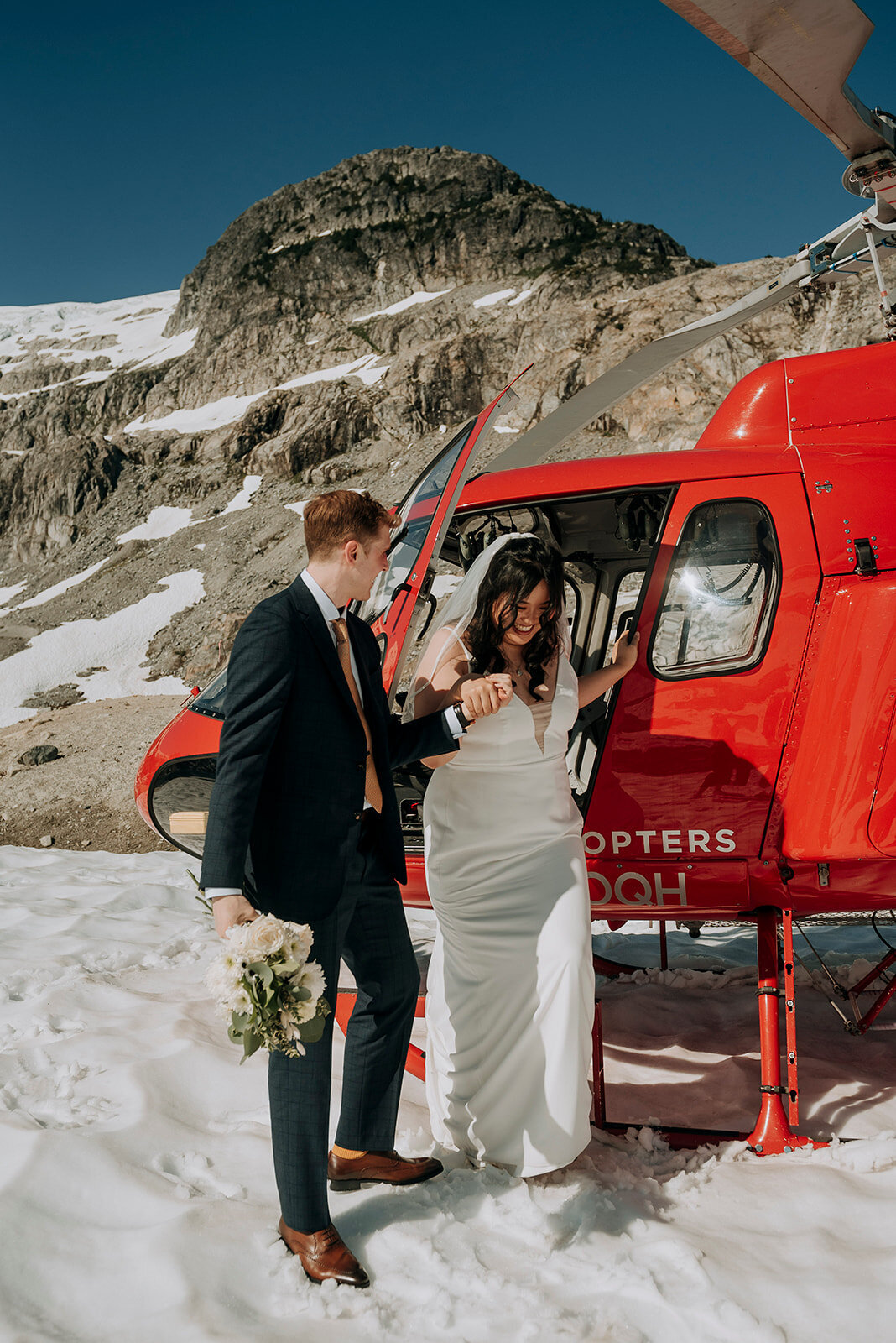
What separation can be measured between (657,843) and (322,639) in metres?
1.69

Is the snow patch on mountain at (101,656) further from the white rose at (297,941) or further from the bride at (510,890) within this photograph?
the white rose at (297,941)

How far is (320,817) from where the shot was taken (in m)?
2.29

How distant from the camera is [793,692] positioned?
3.22 metres

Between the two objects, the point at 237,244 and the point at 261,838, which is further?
the point at 237,244

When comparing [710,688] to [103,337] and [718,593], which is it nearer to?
[718,593]

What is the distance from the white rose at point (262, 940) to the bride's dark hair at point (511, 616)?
4.14 ft

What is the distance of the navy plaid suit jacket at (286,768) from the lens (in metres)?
2.16

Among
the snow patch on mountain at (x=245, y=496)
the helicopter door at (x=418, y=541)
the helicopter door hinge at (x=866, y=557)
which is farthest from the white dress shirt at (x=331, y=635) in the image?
the snow patch on mountain at (x=245, y=496)

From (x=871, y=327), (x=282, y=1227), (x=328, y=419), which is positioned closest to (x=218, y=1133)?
(x=282, y=1227)

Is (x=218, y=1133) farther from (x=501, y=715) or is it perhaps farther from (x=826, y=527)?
(x=826, y=527)

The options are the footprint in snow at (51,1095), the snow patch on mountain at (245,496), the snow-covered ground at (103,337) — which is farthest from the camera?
the snow-covered ground at (103,337)

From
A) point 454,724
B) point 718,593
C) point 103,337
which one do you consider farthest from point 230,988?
point 103,337

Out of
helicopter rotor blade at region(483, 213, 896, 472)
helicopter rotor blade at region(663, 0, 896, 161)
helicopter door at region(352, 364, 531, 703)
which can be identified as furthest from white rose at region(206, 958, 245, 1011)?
helicopter rotor blade at region(663, 0, 896, 161)

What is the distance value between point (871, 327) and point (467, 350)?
2125 cm
